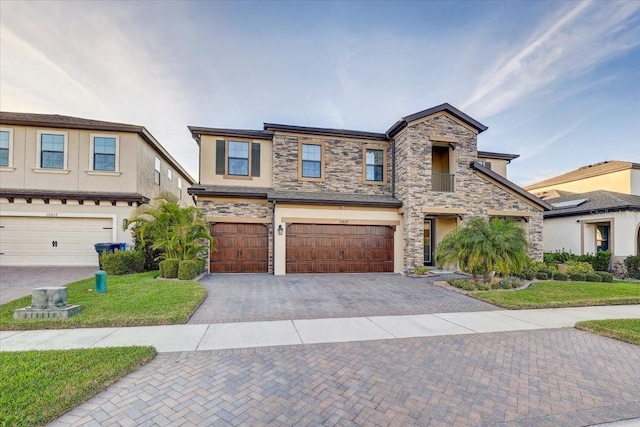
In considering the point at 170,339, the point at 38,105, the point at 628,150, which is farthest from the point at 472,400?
the point at 628,150

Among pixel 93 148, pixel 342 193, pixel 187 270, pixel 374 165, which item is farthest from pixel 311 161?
pixel 93 148

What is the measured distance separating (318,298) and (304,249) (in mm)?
4995

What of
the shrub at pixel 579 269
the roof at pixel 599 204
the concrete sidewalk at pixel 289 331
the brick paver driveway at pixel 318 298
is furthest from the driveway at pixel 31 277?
the roof at pixel 599 204

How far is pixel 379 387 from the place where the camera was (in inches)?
145

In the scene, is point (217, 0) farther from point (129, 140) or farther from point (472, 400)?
point (472, 400)

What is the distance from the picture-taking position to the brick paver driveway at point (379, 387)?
308 centimetres

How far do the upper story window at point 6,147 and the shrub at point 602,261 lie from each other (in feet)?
100

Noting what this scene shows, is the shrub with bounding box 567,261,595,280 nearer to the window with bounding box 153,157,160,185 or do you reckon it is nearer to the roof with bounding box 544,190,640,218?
the roof with bounding box 544,190,640,218

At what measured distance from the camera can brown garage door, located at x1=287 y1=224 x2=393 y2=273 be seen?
1352cm

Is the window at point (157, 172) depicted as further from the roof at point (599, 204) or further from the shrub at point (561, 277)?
the roof at point (599, 204)

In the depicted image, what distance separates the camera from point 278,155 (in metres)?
14.4

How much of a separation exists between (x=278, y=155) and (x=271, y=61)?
15.0ft

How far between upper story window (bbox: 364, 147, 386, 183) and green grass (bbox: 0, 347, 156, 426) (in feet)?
42.1

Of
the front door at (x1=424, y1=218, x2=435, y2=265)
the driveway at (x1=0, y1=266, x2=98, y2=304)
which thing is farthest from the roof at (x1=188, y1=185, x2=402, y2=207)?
the driveway at (x1=0, y1=266, x2=98, y2=304)
